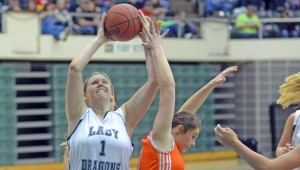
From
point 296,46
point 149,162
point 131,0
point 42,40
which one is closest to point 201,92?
point 149,162

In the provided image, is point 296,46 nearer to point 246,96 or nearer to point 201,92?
point 246,96

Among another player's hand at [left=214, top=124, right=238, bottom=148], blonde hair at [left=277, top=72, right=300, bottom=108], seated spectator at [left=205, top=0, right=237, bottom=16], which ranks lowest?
another player's hand at [left=214, top=124, right=238, bottom=148]

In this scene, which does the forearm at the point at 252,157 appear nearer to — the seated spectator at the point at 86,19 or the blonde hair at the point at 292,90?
the blonde hair at the point at 292,90

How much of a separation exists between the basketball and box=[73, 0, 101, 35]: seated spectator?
1094 centimetres

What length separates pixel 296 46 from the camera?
1844 cm

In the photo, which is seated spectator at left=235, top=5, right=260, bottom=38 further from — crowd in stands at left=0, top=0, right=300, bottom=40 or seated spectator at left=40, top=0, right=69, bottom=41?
seated spectator at left=40, top=0, right=69, bottom=41

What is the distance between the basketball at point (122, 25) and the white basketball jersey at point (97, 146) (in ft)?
2.05

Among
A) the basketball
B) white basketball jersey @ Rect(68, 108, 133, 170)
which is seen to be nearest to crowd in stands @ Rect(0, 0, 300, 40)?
the basketball

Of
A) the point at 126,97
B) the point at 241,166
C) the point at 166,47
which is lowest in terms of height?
the point at 241,166

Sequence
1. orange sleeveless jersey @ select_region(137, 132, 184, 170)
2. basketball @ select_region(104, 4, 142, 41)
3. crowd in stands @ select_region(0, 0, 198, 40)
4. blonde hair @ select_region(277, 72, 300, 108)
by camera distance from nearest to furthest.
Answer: orange sleeveless jersey @ select_region(137, 132, 184, 170)
basketball @ select_region(104, 4, 142, 41)
blonde hair @ select_region(277, 72, 300, 108)
crowd in stands @ select_region(0, 0, 198, 40)

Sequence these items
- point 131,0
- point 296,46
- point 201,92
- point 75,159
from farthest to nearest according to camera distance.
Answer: point 296,46
point 131,0
point 201,92
point 75,159

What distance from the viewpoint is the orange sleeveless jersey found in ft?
15.6

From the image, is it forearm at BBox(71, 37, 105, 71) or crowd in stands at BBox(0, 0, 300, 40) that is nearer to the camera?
forearm at BBox(71, 37, 105, 71)

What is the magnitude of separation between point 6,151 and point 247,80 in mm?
6370
